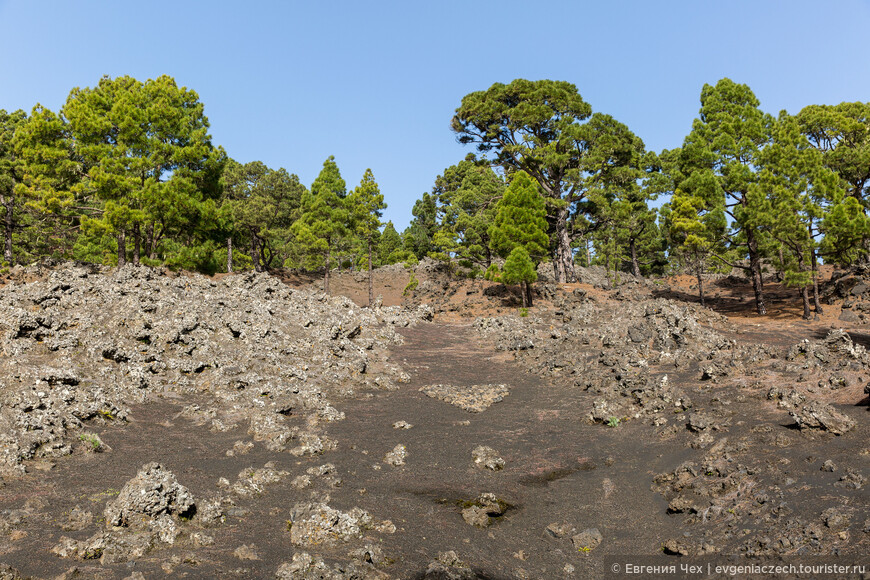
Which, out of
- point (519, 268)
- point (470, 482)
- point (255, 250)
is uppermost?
point (255, 250)

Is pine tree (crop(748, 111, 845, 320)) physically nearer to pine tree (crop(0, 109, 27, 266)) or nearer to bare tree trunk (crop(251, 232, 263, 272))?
bare tree trunk (crop(251, 232, 263, 272))

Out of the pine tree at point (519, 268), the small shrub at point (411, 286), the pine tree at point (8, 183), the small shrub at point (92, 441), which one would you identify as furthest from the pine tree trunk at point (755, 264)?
the pine tree at point (8, 183)

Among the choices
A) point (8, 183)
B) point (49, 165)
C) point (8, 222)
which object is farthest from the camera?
point (8, 222)

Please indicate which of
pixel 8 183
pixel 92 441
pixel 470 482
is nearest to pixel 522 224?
pixel 470 482

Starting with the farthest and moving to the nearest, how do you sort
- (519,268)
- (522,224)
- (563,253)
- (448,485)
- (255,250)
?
(255,250) < (563,253) < (522,224) < (519,268) < (448,485)

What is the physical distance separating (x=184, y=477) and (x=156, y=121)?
28066mm

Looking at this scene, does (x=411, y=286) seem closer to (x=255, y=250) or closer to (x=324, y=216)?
(x=324, y=216)

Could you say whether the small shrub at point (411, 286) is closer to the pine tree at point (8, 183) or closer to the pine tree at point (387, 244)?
the pine tree at point (387, 244)

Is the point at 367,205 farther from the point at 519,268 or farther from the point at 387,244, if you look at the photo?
the point at 387,244

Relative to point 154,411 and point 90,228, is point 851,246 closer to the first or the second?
point 154,411

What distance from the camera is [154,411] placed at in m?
15.0

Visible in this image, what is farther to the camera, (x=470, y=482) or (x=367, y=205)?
(x=367, y=205)

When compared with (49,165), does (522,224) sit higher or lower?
lower

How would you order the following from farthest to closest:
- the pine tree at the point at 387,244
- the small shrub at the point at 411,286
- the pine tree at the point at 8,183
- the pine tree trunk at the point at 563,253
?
the pine tree at the point at 387,244
the small shrub at the point at 411,286
the pine tree trunk at the point at 563,253
the pine tree at the point at 8,183
